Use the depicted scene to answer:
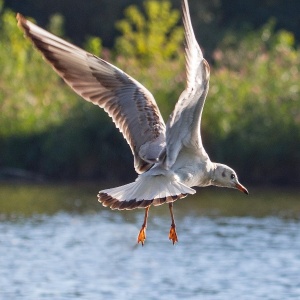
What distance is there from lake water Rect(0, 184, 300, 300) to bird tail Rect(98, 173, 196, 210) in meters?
4.89

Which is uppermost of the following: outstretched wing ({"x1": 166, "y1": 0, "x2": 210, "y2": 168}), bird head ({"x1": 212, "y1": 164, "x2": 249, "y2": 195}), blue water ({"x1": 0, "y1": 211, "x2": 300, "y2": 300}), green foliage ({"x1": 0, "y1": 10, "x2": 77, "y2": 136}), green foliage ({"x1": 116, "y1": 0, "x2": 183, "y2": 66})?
green foliage ({"x1": 116, "y1": 0, "x2": 183, "y2": 66})

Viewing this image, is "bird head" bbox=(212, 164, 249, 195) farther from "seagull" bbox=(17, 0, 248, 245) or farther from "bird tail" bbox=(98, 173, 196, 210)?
"bird tail" bbox=(98, 173, 196, 210)

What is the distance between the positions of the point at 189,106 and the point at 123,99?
129 centimetres

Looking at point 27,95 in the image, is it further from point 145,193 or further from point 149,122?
point 145,193

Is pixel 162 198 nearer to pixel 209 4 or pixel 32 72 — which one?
pixel 32 72

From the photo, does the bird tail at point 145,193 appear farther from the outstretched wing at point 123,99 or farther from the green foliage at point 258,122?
the green foliage at point 258,122

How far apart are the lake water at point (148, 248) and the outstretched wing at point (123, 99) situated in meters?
4.08

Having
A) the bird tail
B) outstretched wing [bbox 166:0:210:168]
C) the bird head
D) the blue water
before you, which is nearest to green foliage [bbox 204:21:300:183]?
the blue water

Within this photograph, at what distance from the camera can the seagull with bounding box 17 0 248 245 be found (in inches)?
351

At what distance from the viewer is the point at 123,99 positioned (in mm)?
10211

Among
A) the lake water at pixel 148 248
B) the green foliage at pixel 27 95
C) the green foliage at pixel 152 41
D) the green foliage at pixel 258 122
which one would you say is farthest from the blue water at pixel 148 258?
the green foliage at pixel 152 41

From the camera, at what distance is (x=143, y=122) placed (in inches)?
399

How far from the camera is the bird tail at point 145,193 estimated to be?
8727 mm

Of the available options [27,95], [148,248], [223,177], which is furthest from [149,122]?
[27,95]
